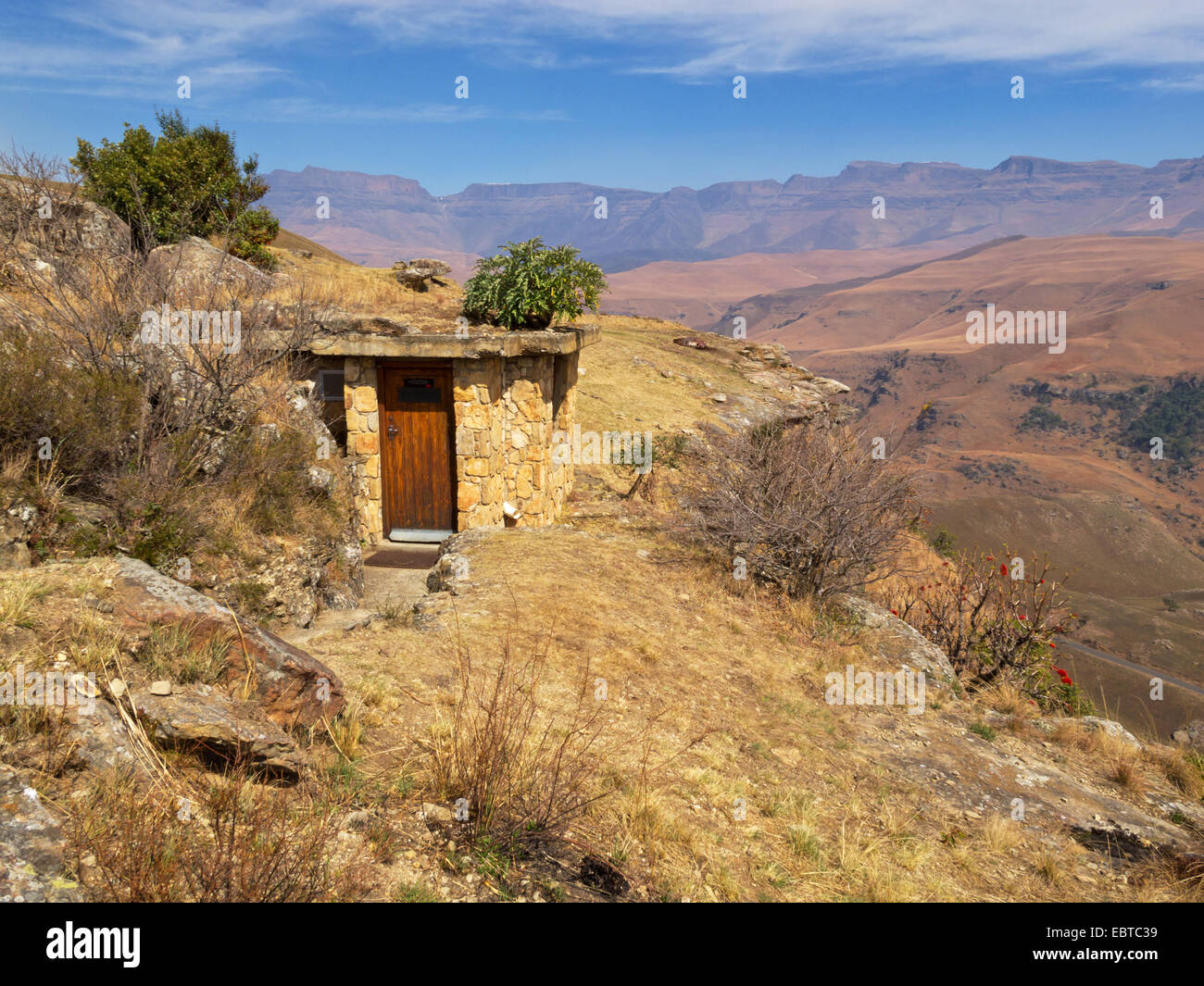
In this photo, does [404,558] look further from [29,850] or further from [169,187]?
[169,187]

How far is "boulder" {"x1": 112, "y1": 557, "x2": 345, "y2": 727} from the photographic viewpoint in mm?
4332

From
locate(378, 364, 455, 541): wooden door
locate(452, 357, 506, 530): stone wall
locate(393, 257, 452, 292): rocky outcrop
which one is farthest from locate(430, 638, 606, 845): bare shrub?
locate(393, 257, 452, 292): rocky outcrop

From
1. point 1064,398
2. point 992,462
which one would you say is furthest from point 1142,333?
point 992,462

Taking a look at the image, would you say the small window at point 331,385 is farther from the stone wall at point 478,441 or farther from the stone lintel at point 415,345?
the stone wall at point 478,441

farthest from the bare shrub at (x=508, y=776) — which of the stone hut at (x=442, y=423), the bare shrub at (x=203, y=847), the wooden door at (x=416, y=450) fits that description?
the wooden door at (x=416, y=450)

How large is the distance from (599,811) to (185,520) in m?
4.69

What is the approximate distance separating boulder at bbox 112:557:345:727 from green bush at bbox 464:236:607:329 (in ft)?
23.0

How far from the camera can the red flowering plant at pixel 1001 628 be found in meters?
8.98

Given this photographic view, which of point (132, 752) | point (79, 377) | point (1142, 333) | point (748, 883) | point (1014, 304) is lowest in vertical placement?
point (748, 883)

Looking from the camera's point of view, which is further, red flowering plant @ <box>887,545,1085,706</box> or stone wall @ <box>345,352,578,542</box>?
stone wall @ <box>345,352,578,542</box>

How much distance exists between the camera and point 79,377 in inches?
265

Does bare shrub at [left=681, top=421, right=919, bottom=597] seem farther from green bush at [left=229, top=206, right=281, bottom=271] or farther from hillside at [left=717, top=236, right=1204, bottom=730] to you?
green bush at [left=229, top=206, right=281, bottom=271]

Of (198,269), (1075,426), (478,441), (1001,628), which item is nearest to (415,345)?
(478,441)
